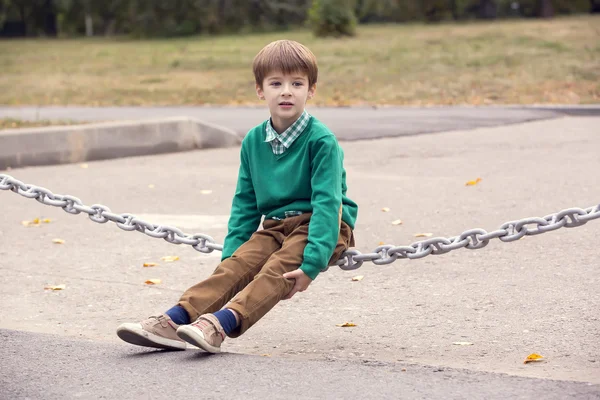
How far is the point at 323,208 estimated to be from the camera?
13.5 feet

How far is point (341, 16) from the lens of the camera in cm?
3516

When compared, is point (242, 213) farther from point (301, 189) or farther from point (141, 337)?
point (141, 337)

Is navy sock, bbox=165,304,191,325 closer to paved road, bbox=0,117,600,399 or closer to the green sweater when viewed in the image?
paved road, bbox=0,117,600,399

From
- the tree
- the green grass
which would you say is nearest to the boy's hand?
the green grass

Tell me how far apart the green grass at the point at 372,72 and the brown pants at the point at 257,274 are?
1185cm

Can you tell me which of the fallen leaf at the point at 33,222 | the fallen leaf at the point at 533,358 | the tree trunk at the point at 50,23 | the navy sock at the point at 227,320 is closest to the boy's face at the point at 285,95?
the navy sock at the point at 227,320

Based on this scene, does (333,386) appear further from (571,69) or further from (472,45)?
(472,45)

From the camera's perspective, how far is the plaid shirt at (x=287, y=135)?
426 cm

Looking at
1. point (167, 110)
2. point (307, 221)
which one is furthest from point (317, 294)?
point (167, 110)

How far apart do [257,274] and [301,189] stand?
1.30 ft

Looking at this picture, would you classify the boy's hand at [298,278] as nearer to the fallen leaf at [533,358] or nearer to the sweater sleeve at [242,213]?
the sweater sleeve at [242,213]

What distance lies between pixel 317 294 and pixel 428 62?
18240 millimetres

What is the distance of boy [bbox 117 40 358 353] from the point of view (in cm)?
402

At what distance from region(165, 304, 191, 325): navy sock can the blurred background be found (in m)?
12.2
